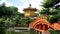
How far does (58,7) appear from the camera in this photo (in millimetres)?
17359

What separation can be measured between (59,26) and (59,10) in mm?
1603

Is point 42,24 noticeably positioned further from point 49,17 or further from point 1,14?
point 1,14

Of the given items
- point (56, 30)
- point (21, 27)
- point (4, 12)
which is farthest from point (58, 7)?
point (21, 27)

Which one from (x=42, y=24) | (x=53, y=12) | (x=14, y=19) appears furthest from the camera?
(x=14, y=19)

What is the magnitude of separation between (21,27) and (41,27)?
13.3 meters

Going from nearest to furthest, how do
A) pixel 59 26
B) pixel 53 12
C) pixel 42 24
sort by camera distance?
pixel 53 12 < pixel 59 26 < pixel 42 24

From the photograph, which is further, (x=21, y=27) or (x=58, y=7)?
(x=21, y=27)

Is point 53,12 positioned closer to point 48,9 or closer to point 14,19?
point 48,9

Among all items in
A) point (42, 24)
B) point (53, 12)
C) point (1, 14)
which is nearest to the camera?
point (1, 14)

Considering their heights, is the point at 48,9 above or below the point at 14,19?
above

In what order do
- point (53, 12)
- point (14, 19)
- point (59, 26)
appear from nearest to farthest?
point (53, 12) → point (59, 26) → point (14, 19)

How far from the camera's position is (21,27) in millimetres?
36875

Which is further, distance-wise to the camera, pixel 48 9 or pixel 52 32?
pixel 52 32

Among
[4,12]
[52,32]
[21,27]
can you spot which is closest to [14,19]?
[21,27]
